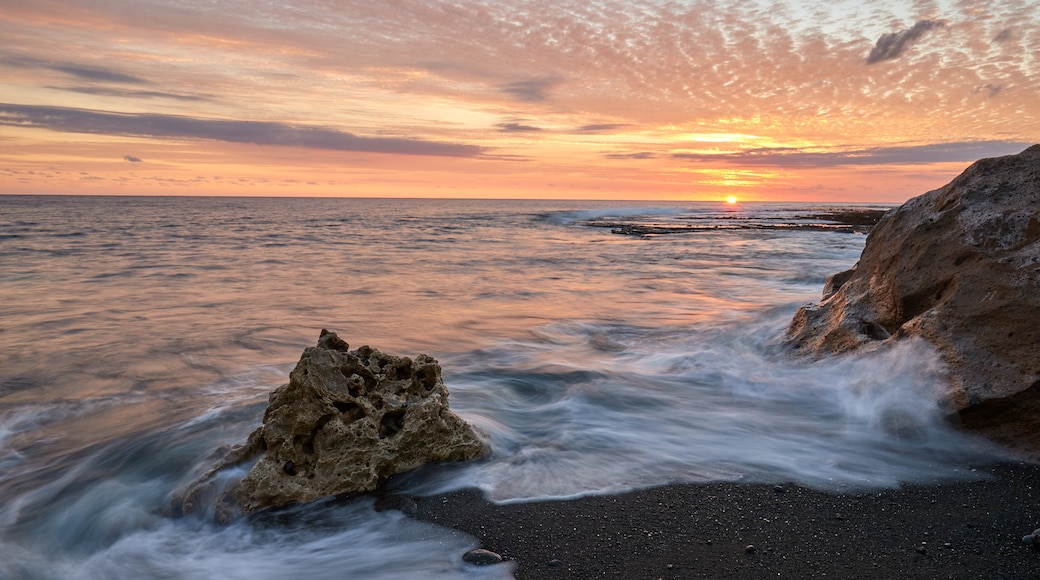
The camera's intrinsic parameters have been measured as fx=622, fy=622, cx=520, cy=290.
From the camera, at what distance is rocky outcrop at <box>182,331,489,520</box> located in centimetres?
389

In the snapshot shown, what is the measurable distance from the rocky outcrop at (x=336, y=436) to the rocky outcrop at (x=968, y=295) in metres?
3.57

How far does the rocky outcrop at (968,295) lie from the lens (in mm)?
4246

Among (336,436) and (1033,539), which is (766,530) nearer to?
(1033,539)

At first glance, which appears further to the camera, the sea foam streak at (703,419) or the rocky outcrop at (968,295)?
the rocky outcrop at (968,295)

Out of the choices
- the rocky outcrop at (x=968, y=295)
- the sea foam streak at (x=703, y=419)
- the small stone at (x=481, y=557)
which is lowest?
the small stone at (x=481, y=557)

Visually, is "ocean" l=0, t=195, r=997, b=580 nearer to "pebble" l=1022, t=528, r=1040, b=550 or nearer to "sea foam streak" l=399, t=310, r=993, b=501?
"sea foam streak" l=399, t=310, r=993, b=501

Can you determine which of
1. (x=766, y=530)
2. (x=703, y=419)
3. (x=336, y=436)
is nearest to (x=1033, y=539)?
(x=766, y=530)

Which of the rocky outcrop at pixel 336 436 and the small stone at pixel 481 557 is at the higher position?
the rocky outcrop at pixel 336 436

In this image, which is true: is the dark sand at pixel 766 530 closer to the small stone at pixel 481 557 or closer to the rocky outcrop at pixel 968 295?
the small stone at pixel 481 557

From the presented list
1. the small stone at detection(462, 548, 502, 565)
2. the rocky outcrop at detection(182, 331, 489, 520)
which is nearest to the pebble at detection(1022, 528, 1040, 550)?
the small stone at detection(462, 548, 502, 565)

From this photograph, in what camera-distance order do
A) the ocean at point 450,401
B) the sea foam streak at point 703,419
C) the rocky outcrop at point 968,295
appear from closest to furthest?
the ocean at point 450,401 → the sea foam streak at point 703,419 → the rocky outcrop at point 968,295

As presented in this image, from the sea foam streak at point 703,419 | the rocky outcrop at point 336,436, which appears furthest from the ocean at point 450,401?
the rocky outcrop at point 336,436

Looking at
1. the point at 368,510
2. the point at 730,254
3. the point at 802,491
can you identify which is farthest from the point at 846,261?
Result: the point at 368,510

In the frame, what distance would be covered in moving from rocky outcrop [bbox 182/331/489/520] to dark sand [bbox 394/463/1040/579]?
1.34ft
